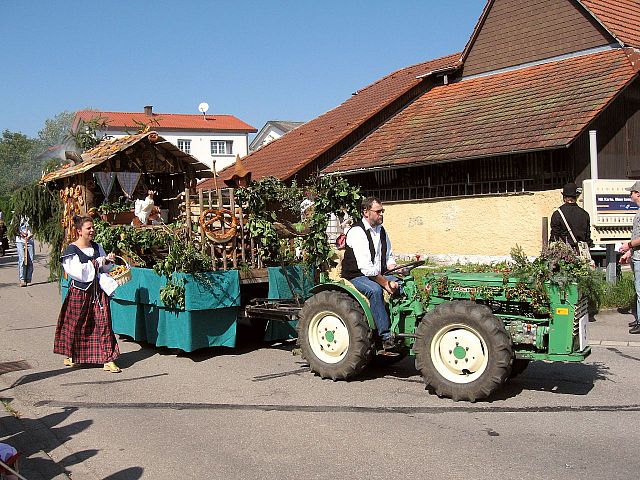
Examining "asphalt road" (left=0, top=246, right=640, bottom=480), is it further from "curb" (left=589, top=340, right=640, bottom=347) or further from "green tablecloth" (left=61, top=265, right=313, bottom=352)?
"green tablecloth" (left=61, top=265, right=313, bottom=352)

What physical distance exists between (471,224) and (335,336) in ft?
34.0

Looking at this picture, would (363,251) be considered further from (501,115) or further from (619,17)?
(619,17)

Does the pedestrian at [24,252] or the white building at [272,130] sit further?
the white building at [272,130]

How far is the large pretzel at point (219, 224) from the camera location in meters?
9.15

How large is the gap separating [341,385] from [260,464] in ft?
7.69

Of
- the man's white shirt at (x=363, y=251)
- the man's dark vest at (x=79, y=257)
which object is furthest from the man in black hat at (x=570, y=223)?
the man's dark vest at (x=79, y=257)

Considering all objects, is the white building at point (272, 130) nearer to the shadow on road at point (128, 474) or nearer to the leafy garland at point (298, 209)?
the leafy garland at point (298, 209)

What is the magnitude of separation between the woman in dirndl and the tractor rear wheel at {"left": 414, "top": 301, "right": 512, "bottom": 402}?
3933 millimetres

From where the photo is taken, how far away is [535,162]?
1564 cm

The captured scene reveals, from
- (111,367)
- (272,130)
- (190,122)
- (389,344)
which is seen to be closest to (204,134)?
(190,122)

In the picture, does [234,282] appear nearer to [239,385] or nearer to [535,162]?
[239,385]

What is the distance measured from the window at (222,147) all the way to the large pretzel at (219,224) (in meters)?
60.2

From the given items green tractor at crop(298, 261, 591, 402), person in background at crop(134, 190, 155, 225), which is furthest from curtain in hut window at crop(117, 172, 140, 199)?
green tractor at crop(298, 261, 591, 402)

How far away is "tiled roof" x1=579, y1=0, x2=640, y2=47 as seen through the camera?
17205 millimetres
